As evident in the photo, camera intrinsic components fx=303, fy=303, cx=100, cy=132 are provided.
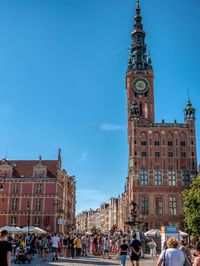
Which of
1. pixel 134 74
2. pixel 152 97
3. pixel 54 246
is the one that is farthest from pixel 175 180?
pixel 54 246

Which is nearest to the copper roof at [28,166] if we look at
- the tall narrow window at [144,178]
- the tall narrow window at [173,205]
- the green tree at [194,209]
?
the tall narrow window at [144,178]

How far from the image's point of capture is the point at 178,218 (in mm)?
51656

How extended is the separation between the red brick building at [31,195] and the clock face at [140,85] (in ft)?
77.5

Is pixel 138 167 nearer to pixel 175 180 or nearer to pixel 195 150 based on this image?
pixel 175 180

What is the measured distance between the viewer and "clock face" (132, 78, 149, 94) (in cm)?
6556

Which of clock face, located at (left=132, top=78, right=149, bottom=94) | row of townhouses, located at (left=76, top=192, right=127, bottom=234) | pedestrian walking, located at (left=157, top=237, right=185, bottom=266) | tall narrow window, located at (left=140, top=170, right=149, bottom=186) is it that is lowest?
row of townhouses, located at (left=76, top=192, right=127, bottom=234)

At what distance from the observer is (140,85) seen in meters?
65.9

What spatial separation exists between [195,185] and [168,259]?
36.7m

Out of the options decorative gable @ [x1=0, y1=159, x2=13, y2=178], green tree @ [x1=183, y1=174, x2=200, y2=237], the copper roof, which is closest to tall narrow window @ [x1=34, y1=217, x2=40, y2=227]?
the copper roof

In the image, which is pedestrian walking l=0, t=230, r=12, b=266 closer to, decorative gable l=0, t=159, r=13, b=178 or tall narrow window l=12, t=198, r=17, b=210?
tall narrow window l=12, t=198, r=17, b=210

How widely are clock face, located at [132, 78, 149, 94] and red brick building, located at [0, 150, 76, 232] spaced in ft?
77.5

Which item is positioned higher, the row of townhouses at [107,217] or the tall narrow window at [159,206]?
the tall narrow window at [159,206]

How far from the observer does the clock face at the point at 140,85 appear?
215ft

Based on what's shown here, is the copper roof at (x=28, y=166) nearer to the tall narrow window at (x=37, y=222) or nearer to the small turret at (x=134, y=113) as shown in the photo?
the tall narrow window at (x=37, y=222)
